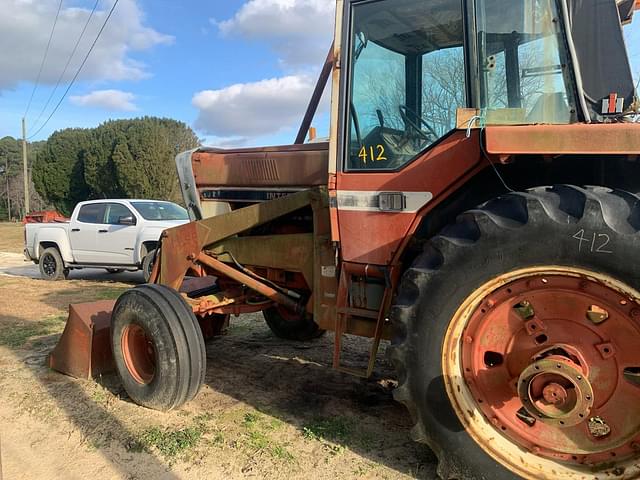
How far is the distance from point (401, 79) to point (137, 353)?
9.39 ft

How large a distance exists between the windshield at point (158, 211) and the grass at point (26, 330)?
412cm

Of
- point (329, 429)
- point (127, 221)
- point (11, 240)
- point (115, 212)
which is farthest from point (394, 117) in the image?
point (11, 240)

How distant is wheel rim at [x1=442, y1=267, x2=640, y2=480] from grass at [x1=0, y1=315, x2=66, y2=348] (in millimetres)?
5158

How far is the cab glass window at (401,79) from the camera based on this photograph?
3129 millimetres

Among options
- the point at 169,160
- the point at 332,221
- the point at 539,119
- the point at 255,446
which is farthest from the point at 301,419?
the point at 169,160

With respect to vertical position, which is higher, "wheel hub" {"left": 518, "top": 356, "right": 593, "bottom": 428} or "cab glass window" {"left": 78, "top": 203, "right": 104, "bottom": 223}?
"cab glass window" {"left": 78, "top": 203, "right": 104, "bottom": 223}

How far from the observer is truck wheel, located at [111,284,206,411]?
12.7 ft

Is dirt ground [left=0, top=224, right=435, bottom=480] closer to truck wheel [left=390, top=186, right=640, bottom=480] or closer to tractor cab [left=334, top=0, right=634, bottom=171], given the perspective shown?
truck wheel [left=390, top=186, right=640, bottom=480]

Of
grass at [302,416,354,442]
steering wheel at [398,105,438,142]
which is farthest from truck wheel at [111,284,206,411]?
steering wheel at [398,105,438,142]

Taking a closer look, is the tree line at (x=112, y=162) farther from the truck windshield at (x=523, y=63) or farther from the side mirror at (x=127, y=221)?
the truck windshield at (x=523, y=63)

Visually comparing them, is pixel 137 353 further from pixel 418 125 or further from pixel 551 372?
pixel 551 372

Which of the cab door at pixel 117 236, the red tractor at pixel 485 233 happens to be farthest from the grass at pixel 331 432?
the cab door at pixel 117 236

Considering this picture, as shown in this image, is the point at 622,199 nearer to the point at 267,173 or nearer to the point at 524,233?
the point at 524,233

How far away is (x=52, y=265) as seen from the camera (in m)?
12.5
